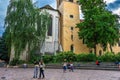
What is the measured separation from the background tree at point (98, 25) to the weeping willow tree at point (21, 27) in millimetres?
10851

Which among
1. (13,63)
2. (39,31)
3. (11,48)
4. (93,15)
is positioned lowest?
(13,63)

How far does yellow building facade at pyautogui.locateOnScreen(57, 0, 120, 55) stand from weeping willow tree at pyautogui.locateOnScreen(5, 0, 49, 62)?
13.8m

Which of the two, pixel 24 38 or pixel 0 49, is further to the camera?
pixel 0 49

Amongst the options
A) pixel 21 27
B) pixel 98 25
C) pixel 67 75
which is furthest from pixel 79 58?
pixel 67 75

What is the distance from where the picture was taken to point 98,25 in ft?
155

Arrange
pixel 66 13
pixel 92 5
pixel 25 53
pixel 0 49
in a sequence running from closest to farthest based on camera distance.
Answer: pixel 25 53
pixel 92 5
pixel 0 49
pixel 66 13

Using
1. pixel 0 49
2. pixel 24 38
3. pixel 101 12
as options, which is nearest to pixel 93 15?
pixel 101 12

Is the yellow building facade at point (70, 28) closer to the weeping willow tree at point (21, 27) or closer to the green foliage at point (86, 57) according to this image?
the green foliage at point (86, 57)

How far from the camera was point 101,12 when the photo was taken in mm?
51281

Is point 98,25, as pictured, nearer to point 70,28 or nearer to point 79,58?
point 79,58

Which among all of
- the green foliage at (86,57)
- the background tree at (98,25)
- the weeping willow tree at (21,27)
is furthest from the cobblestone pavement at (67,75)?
the background tree at (98,25)

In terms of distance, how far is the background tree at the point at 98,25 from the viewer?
47.8 m

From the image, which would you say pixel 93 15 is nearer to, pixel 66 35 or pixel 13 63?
pixel 66 35

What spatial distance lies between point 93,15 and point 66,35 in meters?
12.3
